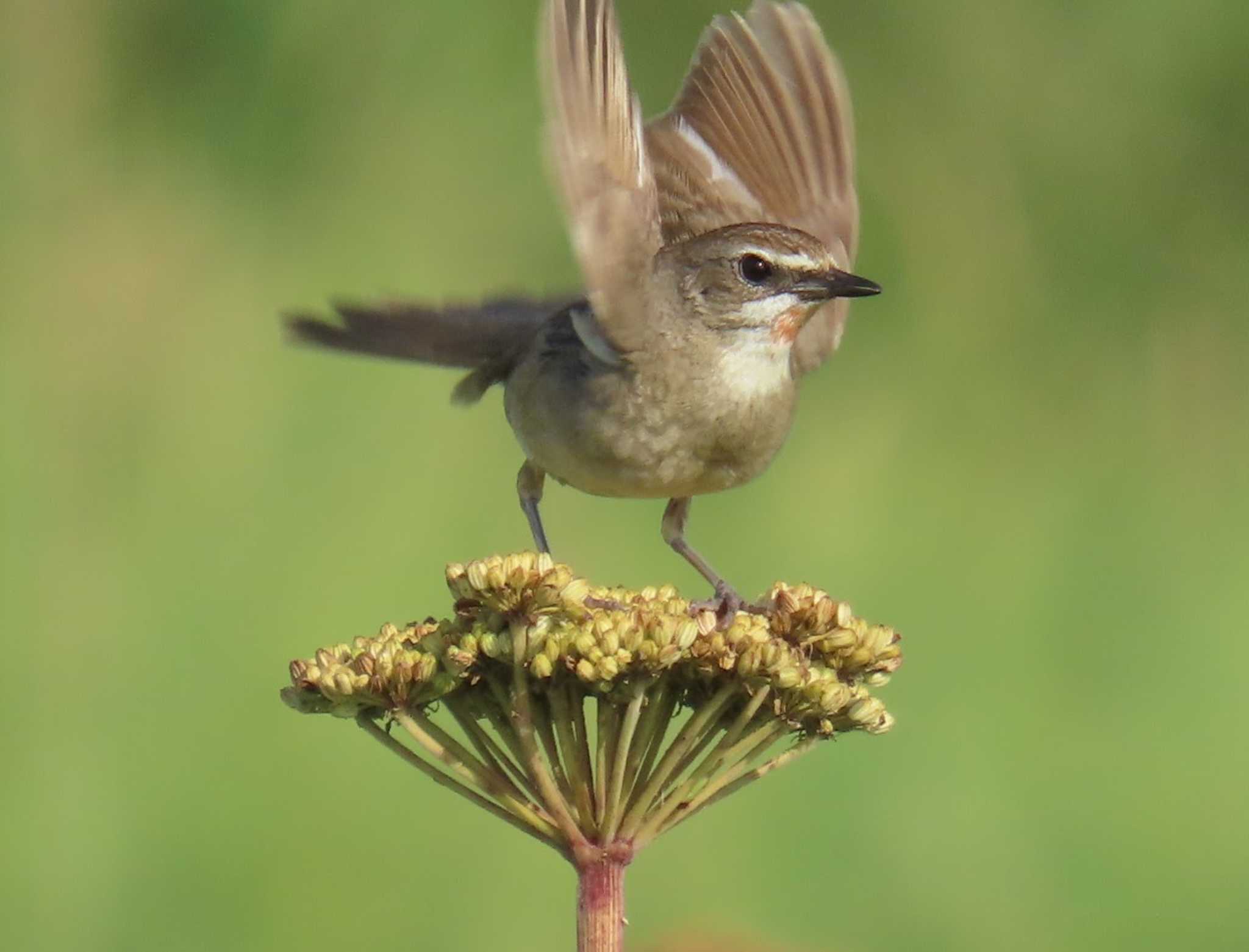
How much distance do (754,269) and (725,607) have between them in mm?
939

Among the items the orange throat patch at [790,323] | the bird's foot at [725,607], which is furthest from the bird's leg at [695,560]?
the orange throat patch at [790,323]

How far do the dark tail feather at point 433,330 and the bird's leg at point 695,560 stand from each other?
0.48m

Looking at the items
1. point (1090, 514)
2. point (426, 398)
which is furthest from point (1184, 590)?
point (426, 398)

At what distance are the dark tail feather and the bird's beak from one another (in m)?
0.70

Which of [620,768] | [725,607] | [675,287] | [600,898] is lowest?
[600,898]

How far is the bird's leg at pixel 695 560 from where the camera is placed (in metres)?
3.32

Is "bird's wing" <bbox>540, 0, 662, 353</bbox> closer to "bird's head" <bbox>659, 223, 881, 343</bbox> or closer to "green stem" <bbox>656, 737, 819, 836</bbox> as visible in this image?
"bird's head" <bbox>659, 223, 881, 343</bbox>

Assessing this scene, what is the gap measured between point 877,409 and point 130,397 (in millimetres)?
2244

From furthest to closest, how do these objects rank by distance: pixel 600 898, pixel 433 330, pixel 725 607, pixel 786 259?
pixel 433 330, pixel 786 259, pixel 725 607, pixel 600 898

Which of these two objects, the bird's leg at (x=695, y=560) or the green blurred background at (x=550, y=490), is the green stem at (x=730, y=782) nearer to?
the bird's leg at (x=695, y=560)

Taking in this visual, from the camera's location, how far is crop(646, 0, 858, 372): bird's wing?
14.9ft

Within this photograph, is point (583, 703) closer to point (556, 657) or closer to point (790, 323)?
point (556, 657)

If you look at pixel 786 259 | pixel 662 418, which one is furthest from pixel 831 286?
pixel 662 418

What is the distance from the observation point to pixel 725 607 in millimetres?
3377
